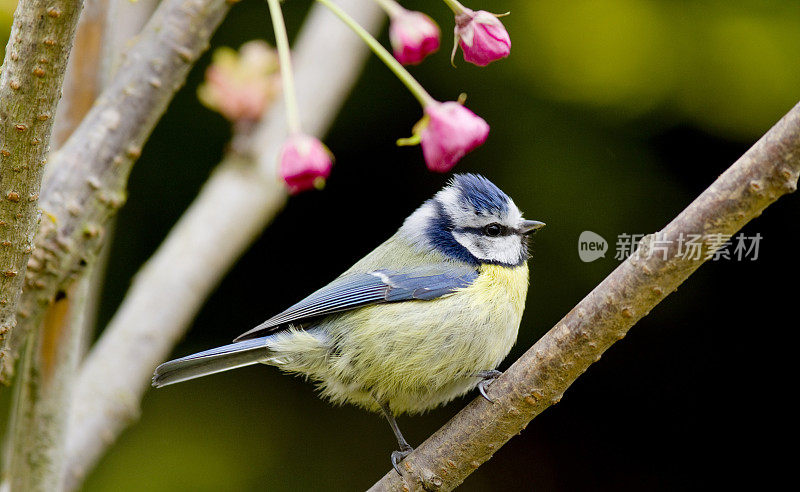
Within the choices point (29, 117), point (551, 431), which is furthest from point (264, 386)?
point (29, 117)

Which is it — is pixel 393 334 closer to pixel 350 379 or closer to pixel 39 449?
pixel 350 379

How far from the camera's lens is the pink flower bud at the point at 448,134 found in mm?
913

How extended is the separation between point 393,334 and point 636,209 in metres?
1.08

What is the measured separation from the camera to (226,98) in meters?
2.47

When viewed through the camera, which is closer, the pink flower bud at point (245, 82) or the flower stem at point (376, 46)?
the flower stem at point (376, 46)

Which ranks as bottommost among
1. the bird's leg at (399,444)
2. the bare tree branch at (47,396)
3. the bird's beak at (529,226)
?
the bare tree branch at (47,396)

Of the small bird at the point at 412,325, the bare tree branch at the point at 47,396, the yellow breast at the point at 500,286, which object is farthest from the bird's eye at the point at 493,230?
the bare tree branch at the point at 47,396

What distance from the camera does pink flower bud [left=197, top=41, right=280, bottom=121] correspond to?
7.69ft

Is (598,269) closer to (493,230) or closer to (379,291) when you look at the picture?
(493,230)

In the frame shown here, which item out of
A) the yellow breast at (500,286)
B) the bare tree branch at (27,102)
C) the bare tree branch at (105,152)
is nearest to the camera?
the bare tree branch at (27,102)

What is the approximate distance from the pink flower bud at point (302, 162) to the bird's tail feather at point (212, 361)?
0.98 m

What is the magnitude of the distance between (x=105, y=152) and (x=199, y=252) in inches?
38.7

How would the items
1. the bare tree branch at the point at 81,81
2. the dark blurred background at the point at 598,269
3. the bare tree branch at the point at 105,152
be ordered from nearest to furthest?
the bare tree branch at the point at 105,152, the bare tree branch at the point at 81,81, the dark blurred background at the point at 598,269

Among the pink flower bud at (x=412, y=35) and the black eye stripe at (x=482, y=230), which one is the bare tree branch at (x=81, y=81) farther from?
the pink flower bud at (x=412, y=35)
